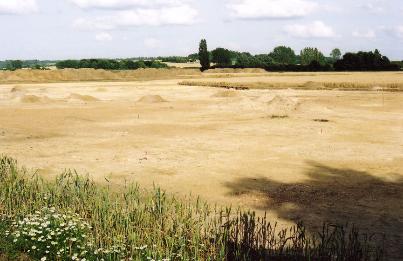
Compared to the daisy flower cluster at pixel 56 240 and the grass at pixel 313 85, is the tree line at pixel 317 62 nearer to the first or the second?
the grass at pixel 313 85

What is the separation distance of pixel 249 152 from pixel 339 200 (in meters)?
7.40

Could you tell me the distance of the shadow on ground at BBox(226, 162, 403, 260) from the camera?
36.8ft

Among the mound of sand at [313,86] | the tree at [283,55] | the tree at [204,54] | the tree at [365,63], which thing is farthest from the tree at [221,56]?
the mound of sand at [313,86]

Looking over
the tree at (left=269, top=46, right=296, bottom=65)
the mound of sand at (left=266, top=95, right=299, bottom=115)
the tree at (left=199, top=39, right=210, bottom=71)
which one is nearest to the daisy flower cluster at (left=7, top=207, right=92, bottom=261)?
the mound of sand at (left=266, top=95, right=299, bottom=115)

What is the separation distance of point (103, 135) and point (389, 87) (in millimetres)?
→ 43684

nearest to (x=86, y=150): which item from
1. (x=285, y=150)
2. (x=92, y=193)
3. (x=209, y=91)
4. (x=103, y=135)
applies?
(x=103, y=135)

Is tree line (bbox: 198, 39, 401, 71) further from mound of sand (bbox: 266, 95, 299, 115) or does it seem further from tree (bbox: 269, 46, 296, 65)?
mound of sand (bbox: 266, 95, 299, 115)

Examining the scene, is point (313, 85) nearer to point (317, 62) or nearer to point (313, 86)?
point (313, 86)

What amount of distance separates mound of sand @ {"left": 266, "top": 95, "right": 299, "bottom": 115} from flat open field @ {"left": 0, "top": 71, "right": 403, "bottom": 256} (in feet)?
0.31

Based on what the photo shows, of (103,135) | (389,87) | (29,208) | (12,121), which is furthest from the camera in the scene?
(389,87)

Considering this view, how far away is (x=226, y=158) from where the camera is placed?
19.2m

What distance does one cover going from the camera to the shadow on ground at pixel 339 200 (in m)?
11.2

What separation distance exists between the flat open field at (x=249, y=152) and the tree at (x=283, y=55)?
121m

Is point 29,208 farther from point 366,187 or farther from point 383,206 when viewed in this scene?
point 366,187
